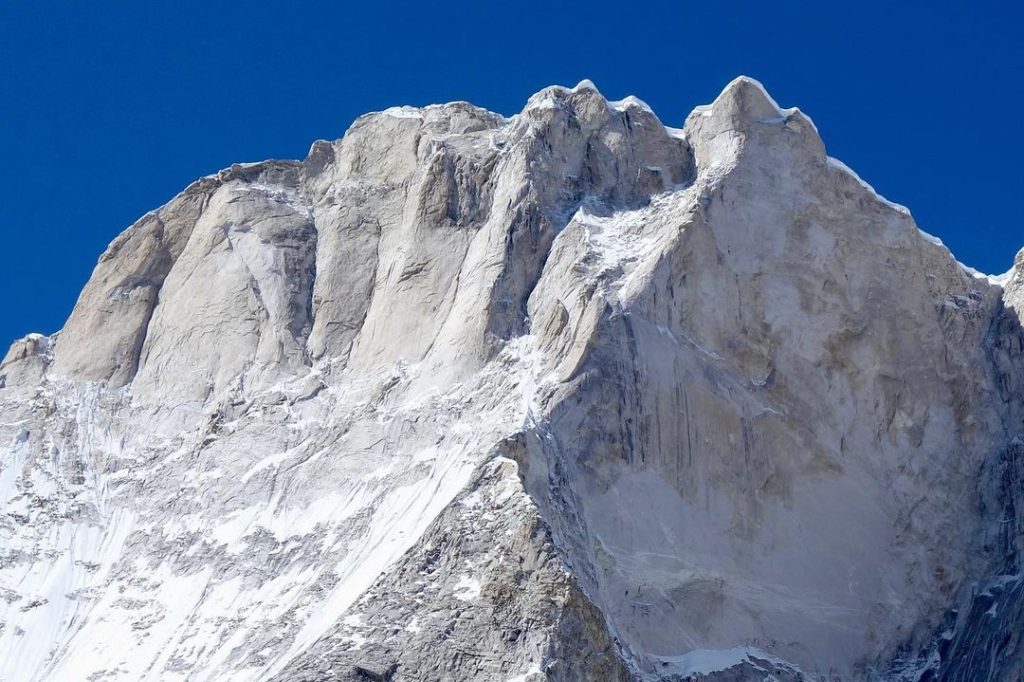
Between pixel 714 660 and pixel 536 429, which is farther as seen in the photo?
pixel 536 429

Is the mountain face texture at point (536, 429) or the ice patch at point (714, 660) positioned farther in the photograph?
the mountain face texture at point (536, 429)

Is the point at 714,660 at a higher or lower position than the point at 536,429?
lower

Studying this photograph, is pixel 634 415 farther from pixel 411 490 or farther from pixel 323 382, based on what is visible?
pixel 323 382

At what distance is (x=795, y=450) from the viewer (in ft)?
270

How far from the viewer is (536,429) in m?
77.7

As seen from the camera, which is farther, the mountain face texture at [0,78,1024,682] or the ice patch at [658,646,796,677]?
the mountain face texture at [0,78,1024,682]

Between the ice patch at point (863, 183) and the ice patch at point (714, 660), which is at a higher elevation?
the ice patch at point (863, 183)

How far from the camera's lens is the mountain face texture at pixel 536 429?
75250mm

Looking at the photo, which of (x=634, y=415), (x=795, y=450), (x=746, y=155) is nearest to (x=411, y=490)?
(x=634, y=415)

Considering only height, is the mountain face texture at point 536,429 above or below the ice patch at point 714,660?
above

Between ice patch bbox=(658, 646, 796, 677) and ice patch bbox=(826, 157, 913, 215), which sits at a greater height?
ice patch bbox=(826, 157, 913, 215)

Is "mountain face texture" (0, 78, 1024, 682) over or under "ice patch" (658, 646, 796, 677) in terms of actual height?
over

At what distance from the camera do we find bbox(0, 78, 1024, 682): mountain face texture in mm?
75250

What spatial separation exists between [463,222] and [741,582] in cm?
1778
